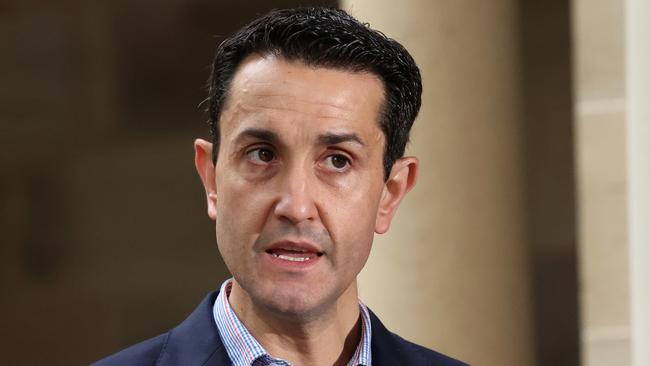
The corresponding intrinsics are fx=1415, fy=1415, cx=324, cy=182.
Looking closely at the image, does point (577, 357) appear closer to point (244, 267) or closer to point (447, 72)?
point (447, 72)

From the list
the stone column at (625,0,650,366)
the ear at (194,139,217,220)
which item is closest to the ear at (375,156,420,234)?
the ear at (194,139,217,220)

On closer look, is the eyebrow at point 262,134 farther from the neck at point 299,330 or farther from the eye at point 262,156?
the neck at point 299,330

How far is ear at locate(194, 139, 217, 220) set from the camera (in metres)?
2.93

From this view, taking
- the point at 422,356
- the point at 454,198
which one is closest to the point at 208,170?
the point at 422,356

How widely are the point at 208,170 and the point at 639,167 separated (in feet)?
5.89

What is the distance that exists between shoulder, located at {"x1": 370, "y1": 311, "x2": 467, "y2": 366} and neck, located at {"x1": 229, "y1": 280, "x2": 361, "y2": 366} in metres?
0.10

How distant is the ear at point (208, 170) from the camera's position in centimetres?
293

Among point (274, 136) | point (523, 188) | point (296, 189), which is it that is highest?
point (523, 188)

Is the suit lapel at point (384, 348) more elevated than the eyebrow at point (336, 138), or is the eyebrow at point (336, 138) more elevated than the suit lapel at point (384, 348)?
the eyebrow at point (336, 138)

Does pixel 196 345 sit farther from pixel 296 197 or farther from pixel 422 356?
pixel 422 356

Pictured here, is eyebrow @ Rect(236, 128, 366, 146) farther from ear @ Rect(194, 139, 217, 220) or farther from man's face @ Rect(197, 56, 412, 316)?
ear @ Rect(194, 139, 217, 220)

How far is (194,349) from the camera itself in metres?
2.90

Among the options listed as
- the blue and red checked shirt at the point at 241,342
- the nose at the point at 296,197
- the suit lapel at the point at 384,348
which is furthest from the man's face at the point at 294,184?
the suit lapel at the point at 384,348

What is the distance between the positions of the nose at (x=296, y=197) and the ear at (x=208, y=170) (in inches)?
9.0
